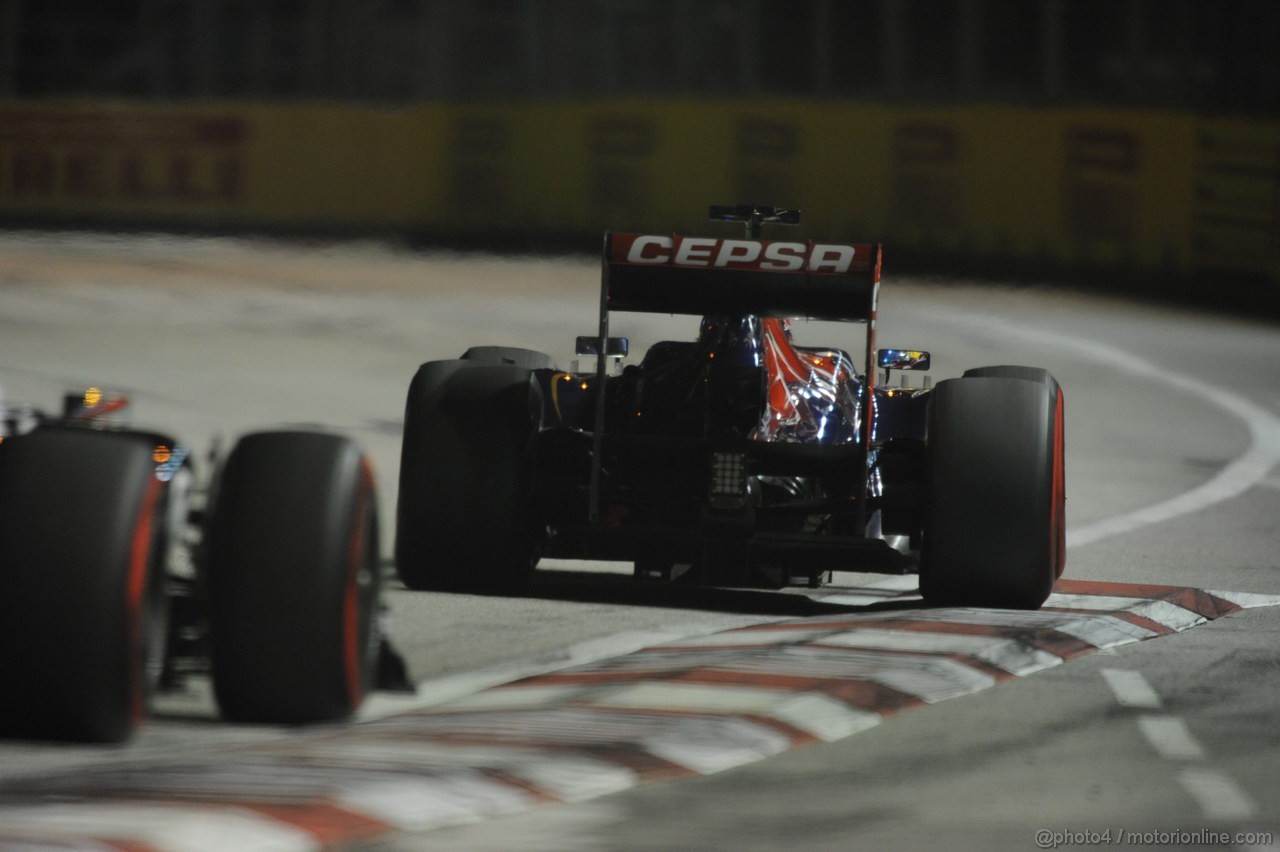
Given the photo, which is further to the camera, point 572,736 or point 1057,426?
point 1057,426

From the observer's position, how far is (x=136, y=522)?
5668mm

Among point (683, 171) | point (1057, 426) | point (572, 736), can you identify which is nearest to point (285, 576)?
point (572, 736)

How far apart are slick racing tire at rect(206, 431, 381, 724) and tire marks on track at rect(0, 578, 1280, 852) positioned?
0.54ft

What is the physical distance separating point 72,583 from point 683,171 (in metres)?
25.4

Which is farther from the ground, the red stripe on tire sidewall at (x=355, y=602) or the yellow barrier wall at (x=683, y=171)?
the yellow barrier wall at (x=683, y=171)

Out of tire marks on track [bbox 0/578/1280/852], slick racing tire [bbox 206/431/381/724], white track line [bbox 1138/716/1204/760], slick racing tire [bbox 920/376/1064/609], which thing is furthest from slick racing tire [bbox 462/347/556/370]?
white track line [bbox 1138/716/1204/760]

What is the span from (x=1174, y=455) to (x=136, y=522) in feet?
35.2

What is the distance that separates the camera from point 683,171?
100ft

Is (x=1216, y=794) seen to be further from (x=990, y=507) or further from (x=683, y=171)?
(x=683, y=171)

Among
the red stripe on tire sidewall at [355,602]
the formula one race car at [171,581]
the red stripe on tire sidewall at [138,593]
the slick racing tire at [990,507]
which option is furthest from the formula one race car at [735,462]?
the red stripe on tire sidewall at [138,593]

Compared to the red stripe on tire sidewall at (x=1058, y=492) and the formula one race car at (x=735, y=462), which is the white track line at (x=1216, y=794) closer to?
the formula one race car at (x=735, y=462)

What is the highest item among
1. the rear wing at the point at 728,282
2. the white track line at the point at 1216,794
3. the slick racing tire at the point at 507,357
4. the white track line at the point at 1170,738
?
the rear wing at the point at 728,282

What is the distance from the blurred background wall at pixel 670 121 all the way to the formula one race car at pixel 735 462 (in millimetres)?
19860

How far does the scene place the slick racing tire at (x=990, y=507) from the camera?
860 cm
